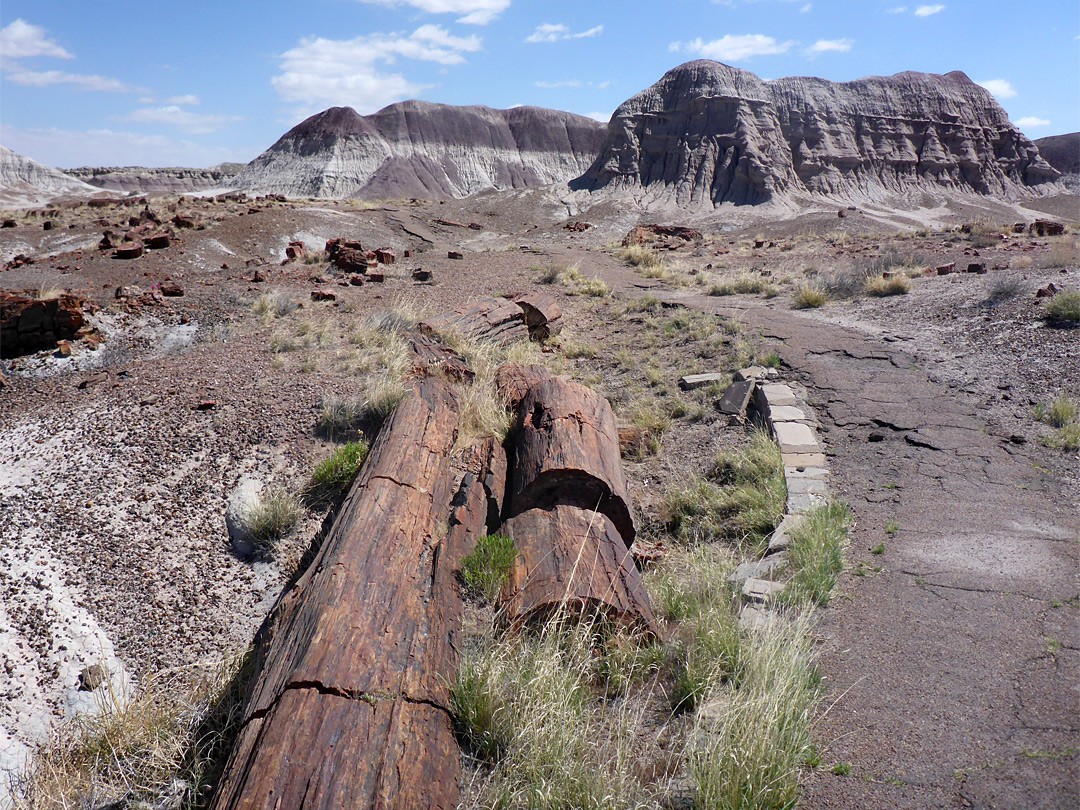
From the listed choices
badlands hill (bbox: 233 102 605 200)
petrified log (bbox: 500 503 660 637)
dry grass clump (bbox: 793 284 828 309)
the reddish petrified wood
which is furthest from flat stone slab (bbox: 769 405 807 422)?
badlands hill (bbox: 233 102 605 200)

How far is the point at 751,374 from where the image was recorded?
7.86 m

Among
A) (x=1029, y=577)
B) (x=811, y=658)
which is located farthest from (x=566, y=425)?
(x=1029, y=577)

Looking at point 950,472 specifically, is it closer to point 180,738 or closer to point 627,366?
point 627,366

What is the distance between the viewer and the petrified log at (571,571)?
11.5 ft

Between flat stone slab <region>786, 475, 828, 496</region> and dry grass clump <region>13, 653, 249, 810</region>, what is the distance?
13.9ft

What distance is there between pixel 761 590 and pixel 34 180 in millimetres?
85214

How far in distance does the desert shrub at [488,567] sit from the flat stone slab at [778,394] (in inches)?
162

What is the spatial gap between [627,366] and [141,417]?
238 inches

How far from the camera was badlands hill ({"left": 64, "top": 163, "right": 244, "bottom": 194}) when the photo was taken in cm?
7338

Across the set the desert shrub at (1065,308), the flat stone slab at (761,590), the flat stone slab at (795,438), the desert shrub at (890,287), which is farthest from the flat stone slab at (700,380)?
the desert shrub at (890,287)

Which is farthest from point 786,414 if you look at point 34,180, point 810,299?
point 34,180

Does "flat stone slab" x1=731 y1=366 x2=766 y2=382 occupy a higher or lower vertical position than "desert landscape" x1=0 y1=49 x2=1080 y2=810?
higher

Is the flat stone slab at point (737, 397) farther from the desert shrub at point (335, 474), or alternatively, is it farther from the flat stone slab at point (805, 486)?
the desert shrub at point (335, 474)

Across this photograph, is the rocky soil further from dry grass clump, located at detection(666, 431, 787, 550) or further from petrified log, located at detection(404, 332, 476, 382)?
petrified log, located at detection(404, 332, 476, 382)
